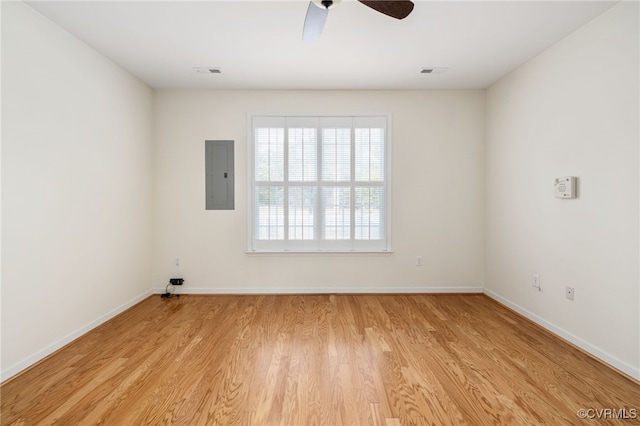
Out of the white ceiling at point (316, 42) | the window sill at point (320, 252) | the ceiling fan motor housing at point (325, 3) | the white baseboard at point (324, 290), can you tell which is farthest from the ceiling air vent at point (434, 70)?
the white baseboard at point (324, 290)

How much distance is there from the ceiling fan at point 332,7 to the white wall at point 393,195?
200cm

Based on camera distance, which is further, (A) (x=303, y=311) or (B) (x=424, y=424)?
(A) (x=303, y=311)

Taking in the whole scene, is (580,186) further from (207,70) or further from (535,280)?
(207,70)

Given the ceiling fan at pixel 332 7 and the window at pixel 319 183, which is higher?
the ceiling fan at pixel 332 7

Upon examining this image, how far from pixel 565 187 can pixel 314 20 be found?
2515 mm

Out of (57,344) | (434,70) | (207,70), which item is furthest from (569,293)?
(57,344)

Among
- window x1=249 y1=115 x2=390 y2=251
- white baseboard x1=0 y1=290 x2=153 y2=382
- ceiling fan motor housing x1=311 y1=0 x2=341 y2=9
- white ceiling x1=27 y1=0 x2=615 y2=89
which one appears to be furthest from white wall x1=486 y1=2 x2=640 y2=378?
white baseboard x1=0 y1=290 x2=153 y2=382

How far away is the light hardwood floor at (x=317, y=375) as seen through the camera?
183 cm

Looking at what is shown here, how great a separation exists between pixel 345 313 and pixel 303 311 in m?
0.46

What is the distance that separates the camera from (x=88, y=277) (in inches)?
118

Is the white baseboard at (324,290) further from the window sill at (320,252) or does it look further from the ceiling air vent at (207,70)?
the ceiling air vent at (207,70)

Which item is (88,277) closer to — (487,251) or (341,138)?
(341,138)

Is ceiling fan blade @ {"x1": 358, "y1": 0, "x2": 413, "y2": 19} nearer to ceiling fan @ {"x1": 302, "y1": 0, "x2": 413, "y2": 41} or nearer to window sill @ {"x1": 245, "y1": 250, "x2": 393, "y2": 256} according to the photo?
ceiling fan @ {"x1": 302, "y1": 0, "x2": 413, "y2": 41}

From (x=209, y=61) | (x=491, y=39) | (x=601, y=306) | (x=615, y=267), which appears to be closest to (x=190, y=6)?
(x=209, y=61)
